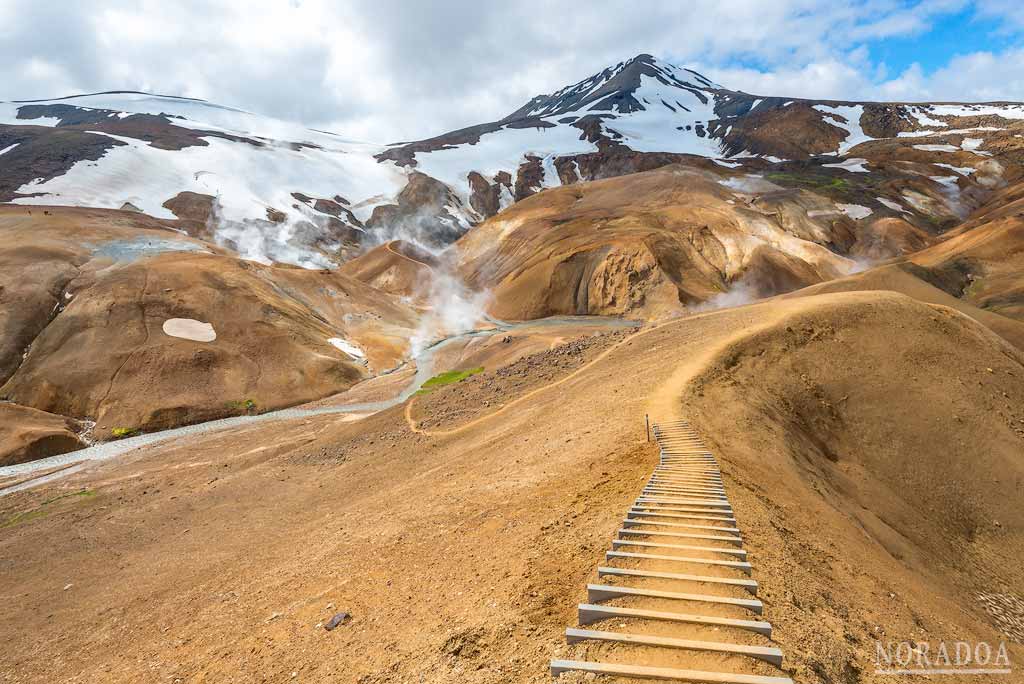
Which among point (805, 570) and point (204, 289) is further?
point (204, 289)

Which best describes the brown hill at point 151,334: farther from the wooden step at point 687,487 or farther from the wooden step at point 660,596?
the wooden step at point 660,596

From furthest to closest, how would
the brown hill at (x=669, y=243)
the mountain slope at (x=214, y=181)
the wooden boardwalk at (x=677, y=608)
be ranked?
the mountain slope at (x=214, y=181) < the brown hill at (x=669, y=243) < the wooden boardwalk at (x=677, y=608)

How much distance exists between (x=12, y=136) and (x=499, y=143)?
112 meters

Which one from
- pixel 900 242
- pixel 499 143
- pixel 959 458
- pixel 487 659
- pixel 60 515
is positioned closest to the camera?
pixel 487 659

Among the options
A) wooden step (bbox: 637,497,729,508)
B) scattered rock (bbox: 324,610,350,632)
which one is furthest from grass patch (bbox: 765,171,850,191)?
scattered rock (bbox: 324,610,350,632)

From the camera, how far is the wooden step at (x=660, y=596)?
16.8 feet

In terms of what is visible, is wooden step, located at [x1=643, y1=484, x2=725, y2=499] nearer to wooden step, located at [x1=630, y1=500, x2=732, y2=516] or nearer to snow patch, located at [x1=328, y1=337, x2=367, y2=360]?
wooden step, located at [x1=630, y1=500, x2=732, y2=516]

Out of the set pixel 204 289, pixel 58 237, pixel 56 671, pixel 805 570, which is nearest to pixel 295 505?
pixel 56 671

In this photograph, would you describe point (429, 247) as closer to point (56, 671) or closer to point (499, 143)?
point (499, 143)

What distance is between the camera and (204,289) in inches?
1956

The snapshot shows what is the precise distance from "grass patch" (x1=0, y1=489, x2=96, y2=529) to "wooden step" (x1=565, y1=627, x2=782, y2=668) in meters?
27.7

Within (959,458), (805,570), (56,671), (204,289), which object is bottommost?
(56,671)

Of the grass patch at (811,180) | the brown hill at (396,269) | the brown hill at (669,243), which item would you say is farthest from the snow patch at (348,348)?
the grass patch at (811,180)

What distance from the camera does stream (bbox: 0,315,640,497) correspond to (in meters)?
29.9
